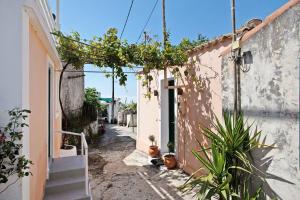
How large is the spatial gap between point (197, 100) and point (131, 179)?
3.53 metres

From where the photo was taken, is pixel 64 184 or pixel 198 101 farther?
pixel 198 101

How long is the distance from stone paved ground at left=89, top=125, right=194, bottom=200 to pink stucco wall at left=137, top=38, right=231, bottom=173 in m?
0.93

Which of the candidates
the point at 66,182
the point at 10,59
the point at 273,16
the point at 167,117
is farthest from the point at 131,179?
the point at 273,16

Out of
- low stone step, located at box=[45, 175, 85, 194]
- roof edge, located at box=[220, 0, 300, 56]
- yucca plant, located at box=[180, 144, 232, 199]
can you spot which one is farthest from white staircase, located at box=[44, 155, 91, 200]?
roof edge, located at box=[220, 0, 300, 56]

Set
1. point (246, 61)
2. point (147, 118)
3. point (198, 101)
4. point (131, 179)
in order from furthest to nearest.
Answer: point (147, 118) < point (131, 179) < point (198, 101) < point (246, 61)

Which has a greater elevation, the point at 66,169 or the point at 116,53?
the point at 116,53

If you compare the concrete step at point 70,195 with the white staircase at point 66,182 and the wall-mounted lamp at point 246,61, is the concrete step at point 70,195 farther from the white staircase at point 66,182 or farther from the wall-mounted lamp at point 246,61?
the wall-mounted lamp at point 246,61

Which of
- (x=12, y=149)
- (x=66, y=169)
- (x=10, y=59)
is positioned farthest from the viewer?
(x=66, y=169)

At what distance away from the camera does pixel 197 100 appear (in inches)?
327

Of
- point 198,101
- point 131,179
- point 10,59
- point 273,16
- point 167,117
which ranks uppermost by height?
point 273,16

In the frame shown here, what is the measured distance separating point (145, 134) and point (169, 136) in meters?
2.25

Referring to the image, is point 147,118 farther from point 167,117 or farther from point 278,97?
point 278,97

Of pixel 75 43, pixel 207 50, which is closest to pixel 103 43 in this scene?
pixel 75 43

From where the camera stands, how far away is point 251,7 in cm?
870
